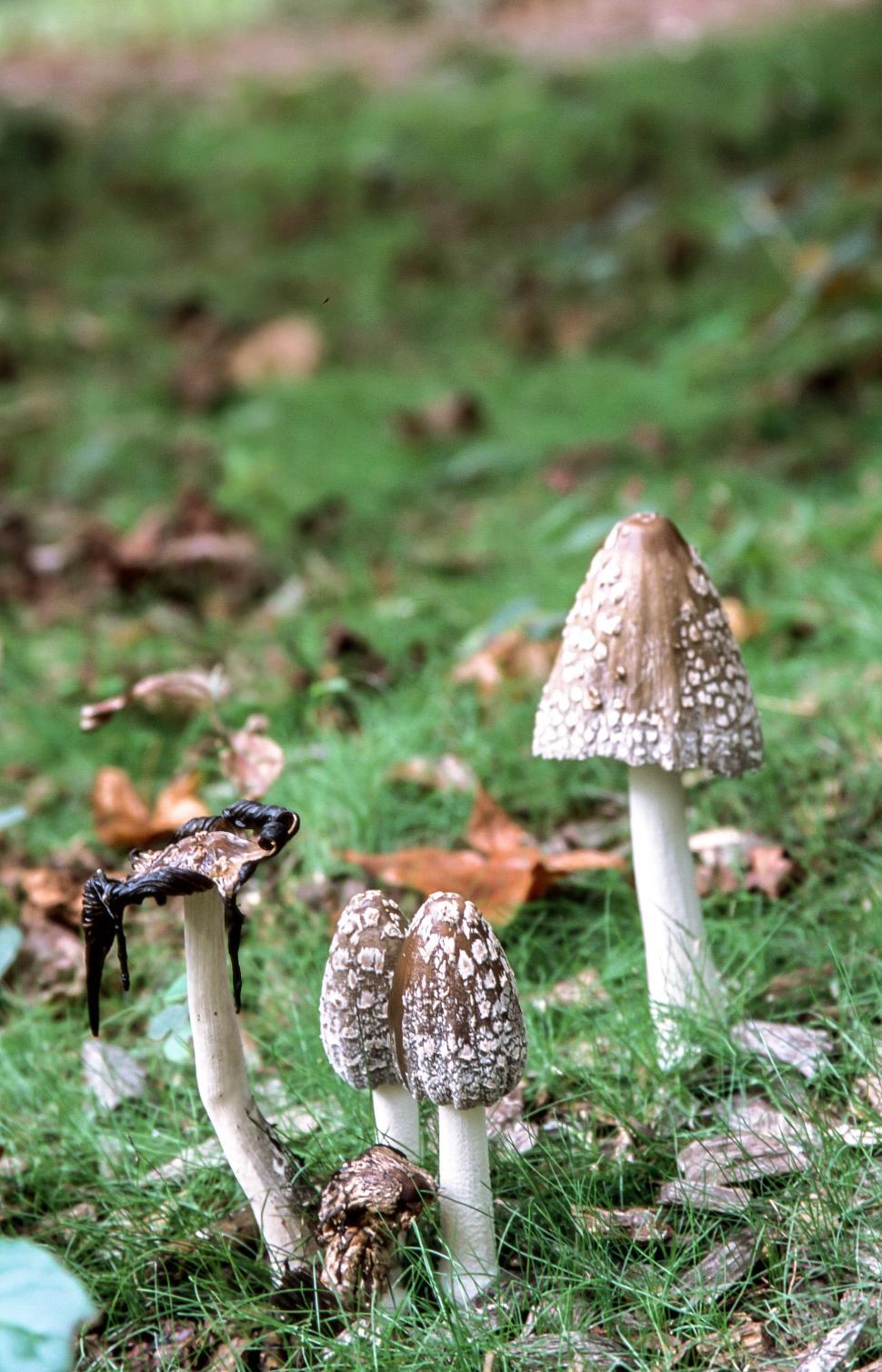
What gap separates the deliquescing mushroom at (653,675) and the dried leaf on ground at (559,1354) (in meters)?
0.61

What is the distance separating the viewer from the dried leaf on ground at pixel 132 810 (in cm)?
340

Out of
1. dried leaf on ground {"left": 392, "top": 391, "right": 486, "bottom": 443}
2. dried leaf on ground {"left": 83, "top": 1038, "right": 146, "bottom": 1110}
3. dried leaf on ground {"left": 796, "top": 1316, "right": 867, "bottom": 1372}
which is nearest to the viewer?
dried leaf on ground {"left": 796, "top": 1316, "right": 867, "bottom": 1372}

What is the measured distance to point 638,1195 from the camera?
7.19ft

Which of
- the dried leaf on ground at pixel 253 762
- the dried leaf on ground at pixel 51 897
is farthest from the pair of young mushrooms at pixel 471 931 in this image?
the dried leaf on ground at pixel 51 897

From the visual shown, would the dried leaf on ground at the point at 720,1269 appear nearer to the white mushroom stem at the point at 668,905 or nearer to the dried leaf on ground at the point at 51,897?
A: the white mushroom stem at the point at 668,905

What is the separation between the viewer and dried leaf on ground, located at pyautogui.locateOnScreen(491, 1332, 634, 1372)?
6.00 feet

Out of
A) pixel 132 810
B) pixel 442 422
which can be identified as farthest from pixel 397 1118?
pixel 442 422

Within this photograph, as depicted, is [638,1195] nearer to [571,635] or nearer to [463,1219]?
[463,1219]

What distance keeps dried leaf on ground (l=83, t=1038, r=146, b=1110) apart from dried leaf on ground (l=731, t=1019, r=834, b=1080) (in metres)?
1.15

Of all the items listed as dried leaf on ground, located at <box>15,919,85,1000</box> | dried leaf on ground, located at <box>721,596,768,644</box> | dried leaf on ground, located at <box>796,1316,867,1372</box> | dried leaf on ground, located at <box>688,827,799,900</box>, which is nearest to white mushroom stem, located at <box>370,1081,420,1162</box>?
Result: dried leaf on ground, located at <box>796,1316,867,1372</box>

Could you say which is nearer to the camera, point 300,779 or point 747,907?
point 747,907

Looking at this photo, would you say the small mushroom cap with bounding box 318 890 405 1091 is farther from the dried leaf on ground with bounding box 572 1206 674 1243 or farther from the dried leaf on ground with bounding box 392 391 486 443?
the dried leaf on ground with bounding box 392 391 486 443

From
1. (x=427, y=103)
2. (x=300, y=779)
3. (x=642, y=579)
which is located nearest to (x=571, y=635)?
(x=642, y=579)

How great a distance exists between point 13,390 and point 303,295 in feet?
7.03
